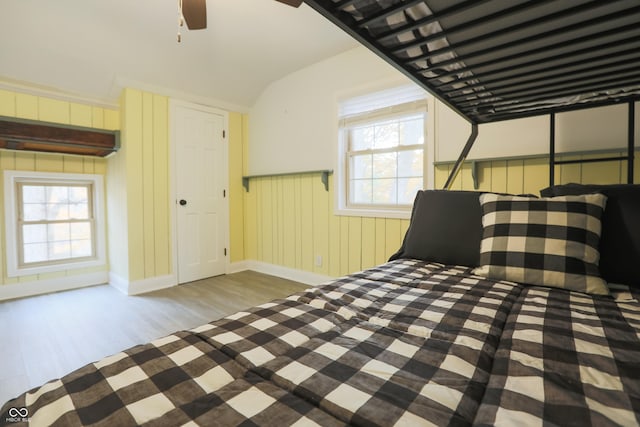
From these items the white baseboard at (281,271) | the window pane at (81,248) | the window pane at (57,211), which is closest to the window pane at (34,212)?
the window pane at (57,211)

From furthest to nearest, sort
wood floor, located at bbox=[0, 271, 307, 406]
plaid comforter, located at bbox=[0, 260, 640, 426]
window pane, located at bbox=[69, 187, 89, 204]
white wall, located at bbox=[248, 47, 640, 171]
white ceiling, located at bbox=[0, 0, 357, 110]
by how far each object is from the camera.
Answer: window pane, located at bbox=[69, 187, 89, 204] < white ceiling, located at bbox=[0, 0, 357, 110] < white wall, located at bbox=[248, 47, 640, 171] < wood floor, located at bbox=[0, 271, 307, 406] < plaid comforter, located at bbox=[0, 260, 640, 426]

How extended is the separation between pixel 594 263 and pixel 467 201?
1.88 feet

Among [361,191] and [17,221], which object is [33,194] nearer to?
[17,221]

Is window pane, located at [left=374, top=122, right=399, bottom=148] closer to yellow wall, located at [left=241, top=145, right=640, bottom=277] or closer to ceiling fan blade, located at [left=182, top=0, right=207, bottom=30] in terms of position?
yellow wall, located at [left=241, top=145, right=640, bottom=277]

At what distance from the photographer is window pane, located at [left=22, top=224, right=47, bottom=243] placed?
10.5 ft

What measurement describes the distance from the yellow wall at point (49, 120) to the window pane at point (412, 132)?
3195 mm

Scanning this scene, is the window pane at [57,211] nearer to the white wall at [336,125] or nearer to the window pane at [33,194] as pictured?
the window pane at [33,194]

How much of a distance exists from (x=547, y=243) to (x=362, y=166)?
2.12m

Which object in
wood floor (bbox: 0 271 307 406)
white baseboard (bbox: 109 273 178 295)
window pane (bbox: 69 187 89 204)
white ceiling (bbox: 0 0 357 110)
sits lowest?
wood floor (bbox: 0 271 307 406)

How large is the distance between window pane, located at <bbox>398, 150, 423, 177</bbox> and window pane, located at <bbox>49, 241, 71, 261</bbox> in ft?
12.5

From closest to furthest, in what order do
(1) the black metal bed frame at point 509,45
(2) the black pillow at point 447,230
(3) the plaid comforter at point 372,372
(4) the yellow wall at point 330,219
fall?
(3) the plaid comforter at point 372,372, (1) the black metal bed frame at point 509,45, (2) the black pillow at point 447,230, (4) the yellow wall at point 330,219

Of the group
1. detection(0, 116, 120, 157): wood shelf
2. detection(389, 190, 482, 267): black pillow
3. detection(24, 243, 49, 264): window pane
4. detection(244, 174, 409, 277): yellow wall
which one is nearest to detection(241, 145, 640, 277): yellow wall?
detection(244, 174, 409, 277): yellow wall

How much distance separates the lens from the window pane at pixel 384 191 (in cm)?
296

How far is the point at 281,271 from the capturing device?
12.6ft
